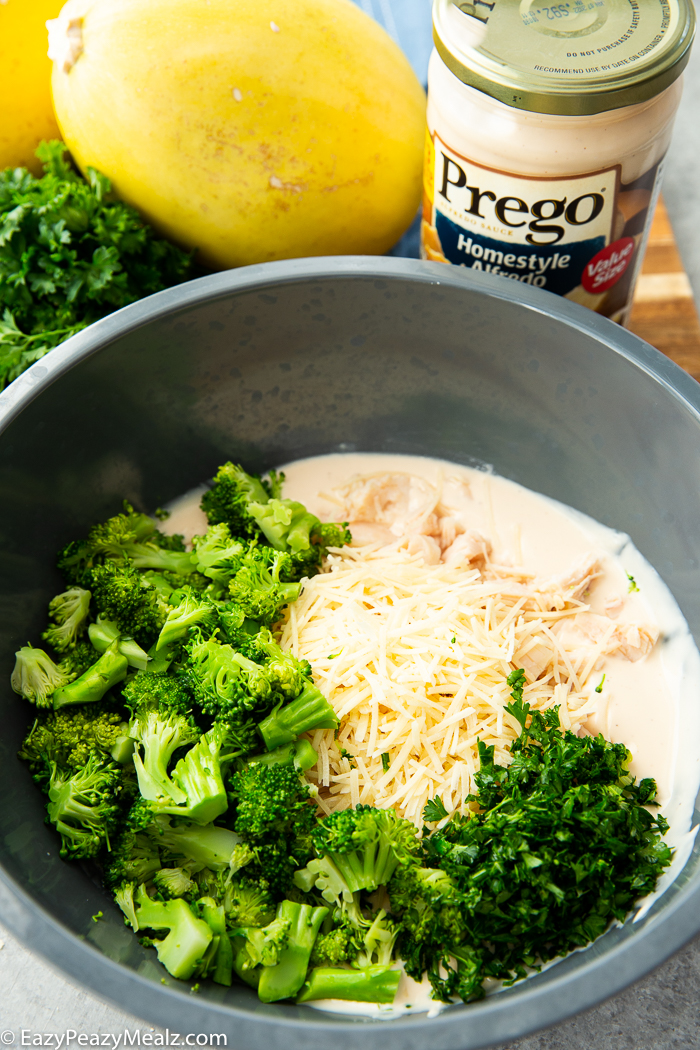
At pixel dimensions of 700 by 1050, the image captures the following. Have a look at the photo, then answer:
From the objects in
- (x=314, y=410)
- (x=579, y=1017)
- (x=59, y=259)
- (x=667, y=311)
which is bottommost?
(x=579, y=1017)

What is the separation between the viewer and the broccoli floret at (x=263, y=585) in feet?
4.73

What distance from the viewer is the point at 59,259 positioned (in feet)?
5.44

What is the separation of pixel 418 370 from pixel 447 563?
43 cm

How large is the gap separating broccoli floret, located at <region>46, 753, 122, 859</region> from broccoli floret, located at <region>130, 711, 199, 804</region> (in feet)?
0.17

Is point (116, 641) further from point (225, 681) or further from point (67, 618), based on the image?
point (225, 681)

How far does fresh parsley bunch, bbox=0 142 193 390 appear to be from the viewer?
1.67 meters

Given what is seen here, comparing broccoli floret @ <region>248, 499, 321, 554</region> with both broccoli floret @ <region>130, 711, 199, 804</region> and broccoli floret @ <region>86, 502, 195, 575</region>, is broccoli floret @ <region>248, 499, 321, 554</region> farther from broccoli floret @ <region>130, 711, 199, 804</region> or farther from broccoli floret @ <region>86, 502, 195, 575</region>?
broccoli floret @ <region>130, 711, 199, 804</region>

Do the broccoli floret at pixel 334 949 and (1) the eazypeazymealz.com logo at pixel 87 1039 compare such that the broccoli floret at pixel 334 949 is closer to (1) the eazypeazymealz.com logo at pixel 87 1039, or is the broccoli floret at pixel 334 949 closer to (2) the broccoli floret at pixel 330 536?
(1) the eazypeazymealz.com logo at pixel 87 1039

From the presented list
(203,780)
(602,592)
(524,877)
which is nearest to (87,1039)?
(203,780)

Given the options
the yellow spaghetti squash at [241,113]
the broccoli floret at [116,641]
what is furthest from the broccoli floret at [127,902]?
the yellow spaghetti squash at [241,113]

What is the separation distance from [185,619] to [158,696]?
0.15m

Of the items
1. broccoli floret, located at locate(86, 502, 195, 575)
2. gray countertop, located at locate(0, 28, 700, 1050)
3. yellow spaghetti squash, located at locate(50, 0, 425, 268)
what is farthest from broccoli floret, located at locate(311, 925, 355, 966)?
yellow spaghetti squash, located at locate(50, 0, 425, 268)

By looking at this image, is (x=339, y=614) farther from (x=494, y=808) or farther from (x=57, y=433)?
(x=57, y=433)

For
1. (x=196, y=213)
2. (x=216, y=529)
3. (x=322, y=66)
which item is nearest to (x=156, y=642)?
(x=216, y=529)
